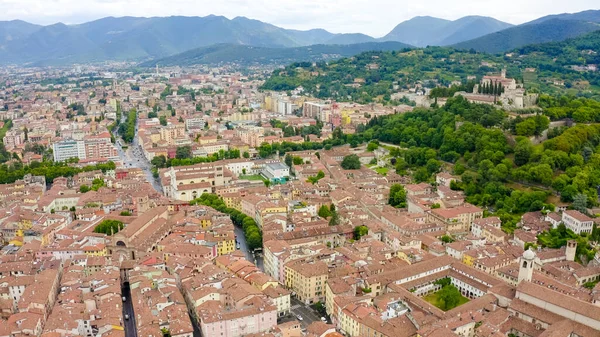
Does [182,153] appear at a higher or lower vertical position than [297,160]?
higher

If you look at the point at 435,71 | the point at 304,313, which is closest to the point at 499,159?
the point at 304,313

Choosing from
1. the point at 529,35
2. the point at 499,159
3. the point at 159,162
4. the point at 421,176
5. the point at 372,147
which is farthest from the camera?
the point at 529,35

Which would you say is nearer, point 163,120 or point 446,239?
point 446,239

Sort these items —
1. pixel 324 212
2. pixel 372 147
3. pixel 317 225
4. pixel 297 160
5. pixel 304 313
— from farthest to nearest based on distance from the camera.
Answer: pixel 372 147 < pixel 297 160 < pixel 324 212 < pixel 317 225 < pixel 304 313

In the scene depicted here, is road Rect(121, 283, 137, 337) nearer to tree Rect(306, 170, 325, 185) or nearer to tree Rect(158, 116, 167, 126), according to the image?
tree Rect(306, 170, 325, 185)

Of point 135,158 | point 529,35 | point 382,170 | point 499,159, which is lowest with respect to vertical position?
point 135,158

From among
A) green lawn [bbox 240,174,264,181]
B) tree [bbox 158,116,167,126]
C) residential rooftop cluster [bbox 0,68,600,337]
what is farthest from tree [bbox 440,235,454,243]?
tree [bbox 158,116,167,126]

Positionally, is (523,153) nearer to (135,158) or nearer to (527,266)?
(527,266)

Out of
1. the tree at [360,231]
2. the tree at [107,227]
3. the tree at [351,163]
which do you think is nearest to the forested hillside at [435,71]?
the tree at [351,163]

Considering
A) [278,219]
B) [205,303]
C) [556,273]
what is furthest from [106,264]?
[556,273]
